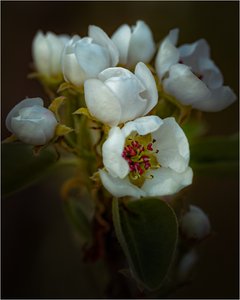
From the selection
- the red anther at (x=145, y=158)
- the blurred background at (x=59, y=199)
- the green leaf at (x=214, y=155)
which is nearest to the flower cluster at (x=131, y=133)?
the red anther at (x=145, y=158)

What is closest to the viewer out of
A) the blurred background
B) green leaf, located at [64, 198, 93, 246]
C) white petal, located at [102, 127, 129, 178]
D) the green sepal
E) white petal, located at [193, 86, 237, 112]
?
white petal, located at [102, 127, 129, 178]

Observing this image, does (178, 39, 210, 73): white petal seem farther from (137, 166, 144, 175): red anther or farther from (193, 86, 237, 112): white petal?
(137, 166, 144, 175): red anther

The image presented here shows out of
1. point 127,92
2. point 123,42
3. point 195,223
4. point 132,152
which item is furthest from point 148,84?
point 195,223

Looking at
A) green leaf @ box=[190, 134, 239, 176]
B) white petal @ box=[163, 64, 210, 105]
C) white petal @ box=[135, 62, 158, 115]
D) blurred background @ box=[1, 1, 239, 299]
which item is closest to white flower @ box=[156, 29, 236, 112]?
white petal @ box=[163, 64, 210, 105]

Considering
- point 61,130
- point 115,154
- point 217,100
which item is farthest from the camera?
point 217,100

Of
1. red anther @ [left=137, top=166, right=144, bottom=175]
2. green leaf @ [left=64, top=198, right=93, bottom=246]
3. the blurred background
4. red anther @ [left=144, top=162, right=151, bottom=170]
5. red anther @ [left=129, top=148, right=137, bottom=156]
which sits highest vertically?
red anther @ [left=129, top=148, right=137, bottom=156]

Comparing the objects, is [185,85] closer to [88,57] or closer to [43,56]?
[88,57]
